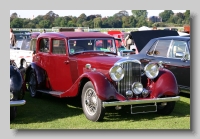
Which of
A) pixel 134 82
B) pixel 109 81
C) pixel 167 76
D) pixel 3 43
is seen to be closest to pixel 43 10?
pixel 3 43

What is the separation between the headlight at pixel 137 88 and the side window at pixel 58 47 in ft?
6.35

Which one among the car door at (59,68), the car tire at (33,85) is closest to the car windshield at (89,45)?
the car door at (59,68)

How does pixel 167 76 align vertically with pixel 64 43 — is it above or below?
below

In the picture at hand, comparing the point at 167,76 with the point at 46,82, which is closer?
the point at 167,76

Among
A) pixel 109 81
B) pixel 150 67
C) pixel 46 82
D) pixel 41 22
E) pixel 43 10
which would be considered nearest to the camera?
pixel 43 10

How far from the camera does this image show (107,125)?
20.4ft

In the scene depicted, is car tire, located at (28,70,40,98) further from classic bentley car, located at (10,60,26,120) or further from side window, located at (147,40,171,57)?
side window, located at (147,40,171,57)

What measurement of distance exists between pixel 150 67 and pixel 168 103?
2.57ft

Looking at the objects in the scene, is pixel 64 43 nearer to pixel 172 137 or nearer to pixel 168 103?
pixel 168 103

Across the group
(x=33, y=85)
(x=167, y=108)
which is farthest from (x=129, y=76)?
(x=33, y=85)

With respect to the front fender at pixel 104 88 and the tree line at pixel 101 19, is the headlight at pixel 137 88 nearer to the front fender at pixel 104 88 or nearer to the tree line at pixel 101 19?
the front fender at pixel 104 88

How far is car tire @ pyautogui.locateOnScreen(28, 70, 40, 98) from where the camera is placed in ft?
28.5

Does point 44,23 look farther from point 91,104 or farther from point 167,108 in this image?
point 167,108

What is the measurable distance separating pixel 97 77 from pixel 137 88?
78 cm
